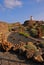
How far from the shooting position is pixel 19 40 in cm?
2356

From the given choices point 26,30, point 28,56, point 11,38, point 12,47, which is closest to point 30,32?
point 26,30

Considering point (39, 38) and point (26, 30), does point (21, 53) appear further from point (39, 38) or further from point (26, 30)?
point (26, 30)

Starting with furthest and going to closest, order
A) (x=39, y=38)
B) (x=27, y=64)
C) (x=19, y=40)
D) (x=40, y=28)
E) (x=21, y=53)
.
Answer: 1. (x=40, y=28)
2. (x=39, y=38)
3. (x=19, y=40)
4. (x=21, y=53)
5. (x=27, y=64)

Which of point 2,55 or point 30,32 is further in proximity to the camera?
point 30,32

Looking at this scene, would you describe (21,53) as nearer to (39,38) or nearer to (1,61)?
(1,61)

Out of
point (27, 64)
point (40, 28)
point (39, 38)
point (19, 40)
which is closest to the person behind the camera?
point (27, 64)

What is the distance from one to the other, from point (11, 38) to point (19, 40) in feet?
3.70

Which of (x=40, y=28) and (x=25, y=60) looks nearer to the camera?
(x=25, y=60)

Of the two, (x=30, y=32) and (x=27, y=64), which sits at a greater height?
(x=30, y=32)

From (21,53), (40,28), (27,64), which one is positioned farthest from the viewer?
(40,28)

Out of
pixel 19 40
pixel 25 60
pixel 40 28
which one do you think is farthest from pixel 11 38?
pixel 25 60

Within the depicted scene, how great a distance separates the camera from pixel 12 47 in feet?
63.4

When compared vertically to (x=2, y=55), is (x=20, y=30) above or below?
above

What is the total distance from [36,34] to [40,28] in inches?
68.9
